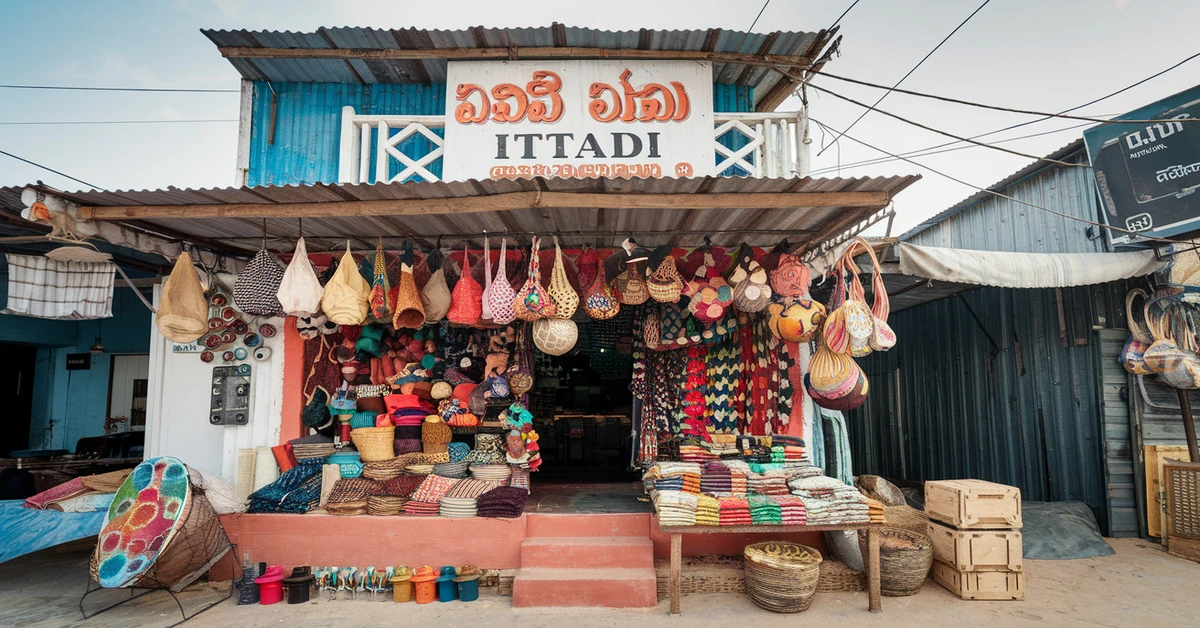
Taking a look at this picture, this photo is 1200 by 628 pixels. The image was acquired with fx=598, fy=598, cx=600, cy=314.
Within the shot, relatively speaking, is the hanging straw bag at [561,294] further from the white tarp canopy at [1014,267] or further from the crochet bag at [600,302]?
the white tarp canopy at [1014,267]

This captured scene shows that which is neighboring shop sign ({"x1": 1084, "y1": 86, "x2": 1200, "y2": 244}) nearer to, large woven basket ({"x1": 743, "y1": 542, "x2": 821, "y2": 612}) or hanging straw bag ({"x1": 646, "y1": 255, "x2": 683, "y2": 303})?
hanging straw bag ({"x1": 646, "y1": 255, "x2": 683, "y2": 303})

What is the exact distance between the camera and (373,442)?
562 centimetres

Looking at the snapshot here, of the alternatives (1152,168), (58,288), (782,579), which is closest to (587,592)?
(782,579)

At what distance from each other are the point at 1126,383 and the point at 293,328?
337 inches

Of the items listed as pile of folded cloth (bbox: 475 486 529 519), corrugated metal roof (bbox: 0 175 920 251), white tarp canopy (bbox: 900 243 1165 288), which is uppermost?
corrugated metal roof (bbox: 0 175 920 251)

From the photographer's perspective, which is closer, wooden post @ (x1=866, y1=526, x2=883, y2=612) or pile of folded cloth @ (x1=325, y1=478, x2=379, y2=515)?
wooden post @ (x1=866, y1=526, x2=883, y2=612)

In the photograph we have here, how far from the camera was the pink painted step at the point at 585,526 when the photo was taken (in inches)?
199

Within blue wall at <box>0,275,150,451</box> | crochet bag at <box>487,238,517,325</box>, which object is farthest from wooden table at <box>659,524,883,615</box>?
blue wall at <box>0,275,150,451</box>

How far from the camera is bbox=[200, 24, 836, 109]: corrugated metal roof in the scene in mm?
5527

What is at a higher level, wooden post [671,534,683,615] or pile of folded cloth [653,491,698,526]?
pile of folded cloth [653,491,698,526]

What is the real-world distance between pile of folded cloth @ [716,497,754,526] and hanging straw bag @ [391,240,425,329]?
295 cm

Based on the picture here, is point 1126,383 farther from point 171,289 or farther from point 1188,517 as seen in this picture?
point 171,289

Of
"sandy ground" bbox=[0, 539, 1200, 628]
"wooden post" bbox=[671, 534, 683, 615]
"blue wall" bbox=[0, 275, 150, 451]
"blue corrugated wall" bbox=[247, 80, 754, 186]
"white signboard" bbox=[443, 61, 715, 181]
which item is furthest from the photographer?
"blue wall" bbox=[0, 275, 150, 451]

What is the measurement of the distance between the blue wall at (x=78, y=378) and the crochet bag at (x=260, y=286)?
6.06m
